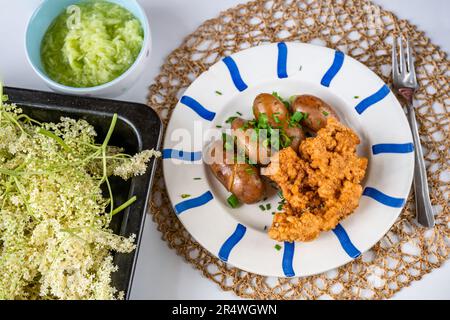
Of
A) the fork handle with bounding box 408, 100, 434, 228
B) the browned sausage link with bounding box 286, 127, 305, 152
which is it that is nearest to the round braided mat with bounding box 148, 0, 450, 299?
the fork handle with bounding box 408, 100, 434, 228

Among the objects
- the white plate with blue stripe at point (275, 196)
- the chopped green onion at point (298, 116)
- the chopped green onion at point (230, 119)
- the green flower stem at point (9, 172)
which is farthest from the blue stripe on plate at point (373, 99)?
the green flower stem at point (9, 172)

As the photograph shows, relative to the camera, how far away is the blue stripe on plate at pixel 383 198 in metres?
1.97

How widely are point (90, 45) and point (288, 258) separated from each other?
1184mm

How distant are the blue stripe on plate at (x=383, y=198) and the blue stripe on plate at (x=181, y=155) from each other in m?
0.69

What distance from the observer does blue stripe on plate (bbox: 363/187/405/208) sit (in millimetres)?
1972

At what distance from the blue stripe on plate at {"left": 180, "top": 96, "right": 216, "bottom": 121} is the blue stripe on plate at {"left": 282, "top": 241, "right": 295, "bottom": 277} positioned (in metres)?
0.63

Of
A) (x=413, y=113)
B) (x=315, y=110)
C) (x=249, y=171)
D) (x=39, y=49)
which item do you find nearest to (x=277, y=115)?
(x=315, y=110)

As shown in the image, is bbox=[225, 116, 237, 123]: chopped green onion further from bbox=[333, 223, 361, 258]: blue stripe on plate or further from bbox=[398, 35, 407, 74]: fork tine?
bbox=[398, 35, 407, 74]: fork tine

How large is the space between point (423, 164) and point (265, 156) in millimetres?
649

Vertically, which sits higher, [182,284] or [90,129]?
[90,129]

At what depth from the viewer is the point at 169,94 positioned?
7.58 feet
